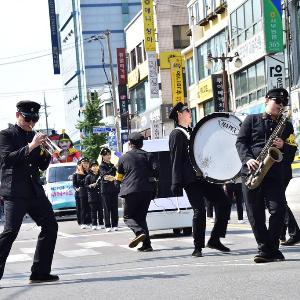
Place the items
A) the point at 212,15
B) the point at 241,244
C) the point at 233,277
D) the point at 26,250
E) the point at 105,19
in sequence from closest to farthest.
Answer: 1. the point at 233,277
2. the point at 241,244
3. the point at 26,250
4. the point at 212,15
5. the point at 105,19

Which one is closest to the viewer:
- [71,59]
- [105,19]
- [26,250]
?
[26,250]

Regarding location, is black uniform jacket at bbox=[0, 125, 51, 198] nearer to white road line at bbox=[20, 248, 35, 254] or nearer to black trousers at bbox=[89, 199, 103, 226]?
white road line at bbox=[20, 248, 35, 254]

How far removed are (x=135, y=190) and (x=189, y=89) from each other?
1513 inches

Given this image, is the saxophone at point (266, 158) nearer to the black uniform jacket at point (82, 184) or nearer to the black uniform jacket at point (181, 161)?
the black uniform jacket at point (181, 161)

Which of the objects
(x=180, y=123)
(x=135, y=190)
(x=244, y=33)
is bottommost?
(x=135, y=190)

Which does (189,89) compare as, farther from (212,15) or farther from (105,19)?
(105,19)

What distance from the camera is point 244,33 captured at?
127 ft

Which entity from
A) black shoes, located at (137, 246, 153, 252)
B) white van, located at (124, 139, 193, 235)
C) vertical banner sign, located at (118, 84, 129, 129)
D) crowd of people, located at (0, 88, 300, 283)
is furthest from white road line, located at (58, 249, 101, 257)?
vertical banner sign, located at (118, 84, 129, 129)

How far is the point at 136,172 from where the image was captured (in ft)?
42.6

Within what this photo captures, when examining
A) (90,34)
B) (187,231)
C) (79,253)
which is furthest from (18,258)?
(90,34)

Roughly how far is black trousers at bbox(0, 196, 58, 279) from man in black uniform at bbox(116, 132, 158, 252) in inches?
148

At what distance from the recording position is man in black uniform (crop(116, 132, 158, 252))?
12.8 meters

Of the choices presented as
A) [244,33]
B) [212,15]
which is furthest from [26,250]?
[212,15]

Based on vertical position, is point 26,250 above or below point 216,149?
below
